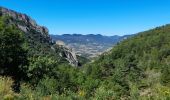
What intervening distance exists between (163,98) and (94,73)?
345 ft

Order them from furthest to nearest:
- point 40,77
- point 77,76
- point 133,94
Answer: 1. point 77,76
2. point 40,77
3. point 133,94

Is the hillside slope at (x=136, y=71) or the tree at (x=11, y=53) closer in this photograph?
the tree at (x=11, y=53)

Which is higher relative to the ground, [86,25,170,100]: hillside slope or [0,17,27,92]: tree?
[0,17,27,92]: tree

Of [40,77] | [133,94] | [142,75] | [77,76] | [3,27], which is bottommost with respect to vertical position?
[142,75]

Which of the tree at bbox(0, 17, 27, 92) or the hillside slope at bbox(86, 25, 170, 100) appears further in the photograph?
the hillside slope at bbox(86, 25, 170, 100)

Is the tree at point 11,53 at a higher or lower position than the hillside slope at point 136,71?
higher

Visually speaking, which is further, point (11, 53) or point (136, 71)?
point (136, 71)

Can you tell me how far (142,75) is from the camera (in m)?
144

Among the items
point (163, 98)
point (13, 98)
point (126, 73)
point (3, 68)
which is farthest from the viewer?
point (126, 73)

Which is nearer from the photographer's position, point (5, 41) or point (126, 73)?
point (5, 41)

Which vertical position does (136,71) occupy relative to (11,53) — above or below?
below

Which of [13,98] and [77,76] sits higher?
[13,98]

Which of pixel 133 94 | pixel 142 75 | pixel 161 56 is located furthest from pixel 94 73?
pixel 133 94

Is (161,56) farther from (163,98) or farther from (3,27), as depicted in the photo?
(163,98)
